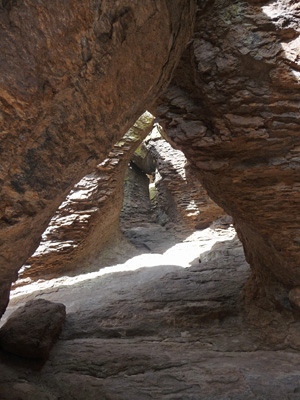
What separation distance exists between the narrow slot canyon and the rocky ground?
0.8 inches

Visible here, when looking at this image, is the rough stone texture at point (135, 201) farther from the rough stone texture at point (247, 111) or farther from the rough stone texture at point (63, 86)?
the rough stone texture at point (63, 86)

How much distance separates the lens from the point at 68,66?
146 centimetres

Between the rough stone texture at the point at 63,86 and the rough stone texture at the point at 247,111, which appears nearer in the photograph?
the rough stone texture at the point at 63,86

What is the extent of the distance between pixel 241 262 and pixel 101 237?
3681 millimetres

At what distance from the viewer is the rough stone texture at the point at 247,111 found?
2408mm

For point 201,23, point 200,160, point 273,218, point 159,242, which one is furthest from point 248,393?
point 159,242

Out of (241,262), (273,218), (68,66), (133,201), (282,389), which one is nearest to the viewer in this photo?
(68,66)

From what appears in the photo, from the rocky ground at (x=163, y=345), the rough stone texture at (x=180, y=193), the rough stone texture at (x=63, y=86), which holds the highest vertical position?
the rough stone texture at (x=180, y=193)

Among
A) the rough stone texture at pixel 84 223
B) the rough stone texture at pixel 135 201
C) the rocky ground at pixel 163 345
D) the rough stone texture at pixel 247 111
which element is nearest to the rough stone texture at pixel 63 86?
the rough stone texture at pixel 247 111

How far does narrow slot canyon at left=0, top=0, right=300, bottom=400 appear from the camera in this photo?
1438mm

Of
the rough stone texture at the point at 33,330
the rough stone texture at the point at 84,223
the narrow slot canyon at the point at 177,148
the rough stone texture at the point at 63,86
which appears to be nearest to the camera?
the rough stone texture at the point at 63,86

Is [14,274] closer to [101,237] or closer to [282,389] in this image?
[282,389]

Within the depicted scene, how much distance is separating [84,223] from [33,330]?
11.7 ft

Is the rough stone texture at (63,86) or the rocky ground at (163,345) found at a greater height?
the rough stone texture at (63,86)
